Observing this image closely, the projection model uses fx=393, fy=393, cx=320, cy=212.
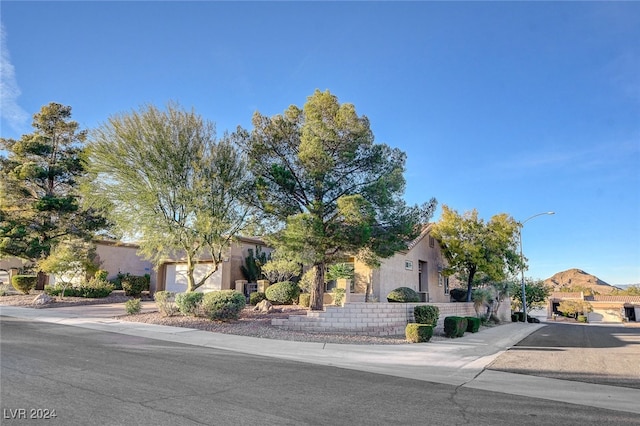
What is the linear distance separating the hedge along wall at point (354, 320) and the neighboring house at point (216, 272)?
8.44m

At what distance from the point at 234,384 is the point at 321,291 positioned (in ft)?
31.6

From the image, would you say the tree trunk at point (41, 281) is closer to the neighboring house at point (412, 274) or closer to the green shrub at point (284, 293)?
the green shrub at point (284, 293)

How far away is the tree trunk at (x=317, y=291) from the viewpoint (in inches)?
647

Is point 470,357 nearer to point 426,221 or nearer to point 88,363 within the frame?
point 426,221

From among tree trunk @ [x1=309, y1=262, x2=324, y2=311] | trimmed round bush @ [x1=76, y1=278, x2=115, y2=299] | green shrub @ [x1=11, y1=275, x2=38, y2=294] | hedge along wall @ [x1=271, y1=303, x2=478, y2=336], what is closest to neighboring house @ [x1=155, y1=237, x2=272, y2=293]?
trimmed round bush @ [x1=76, y1=278, x2=115, y2=299]

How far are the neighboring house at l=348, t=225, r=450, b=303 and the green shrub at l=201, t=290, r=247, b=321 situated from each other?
497 cm

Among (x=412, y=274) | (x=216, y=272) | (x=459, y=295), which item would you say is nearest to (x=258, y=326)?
(x=216, y=272)

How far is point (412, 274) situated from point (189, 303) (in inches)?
552

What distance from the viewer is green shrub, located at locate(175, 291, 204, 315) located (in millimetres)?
15648

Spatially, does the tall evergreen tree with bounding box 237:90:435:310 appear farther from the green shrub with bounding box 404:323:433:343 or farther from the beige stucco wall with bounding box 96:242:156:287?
the beige stucco wall with bounding box 96:242:156:287

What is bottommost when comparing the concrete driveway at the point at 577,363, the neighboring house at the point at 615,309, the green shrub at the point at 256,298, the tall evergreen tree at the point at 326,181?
the neighboring house at the point at 615,309

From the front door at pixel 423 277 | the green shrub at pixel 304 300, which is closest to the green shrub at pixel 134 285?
the green shrub at pixel 304 300

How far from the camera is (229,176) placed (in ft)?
57.0

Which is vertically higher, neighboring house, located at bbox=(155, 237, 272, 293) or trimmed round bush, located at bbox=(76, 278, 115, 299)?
neighboring house, located at bbox=(155, 237, 272, 293)
